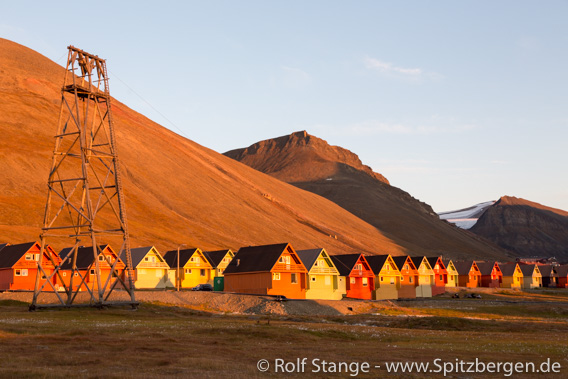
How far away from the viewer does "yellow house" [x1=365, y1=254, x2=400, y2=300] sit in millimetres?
102562

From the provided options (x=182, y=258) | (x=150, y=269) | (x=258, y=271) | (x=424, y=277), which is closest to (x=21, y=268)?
(x=150, y=269)

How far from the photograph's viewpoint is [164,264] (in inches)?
4259

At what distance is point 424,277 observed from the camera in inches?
4550

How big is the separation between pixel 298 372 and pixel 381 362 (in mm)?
4509

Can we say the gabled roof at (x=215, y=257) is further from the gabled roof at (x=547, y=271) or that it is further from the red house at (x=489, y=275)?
the gabled roof at (x=547, y=271)

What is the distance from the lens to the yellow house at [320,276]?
8974cm

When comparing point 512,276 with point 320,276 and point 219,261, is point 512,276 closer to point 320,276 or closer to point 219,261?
point 219,261

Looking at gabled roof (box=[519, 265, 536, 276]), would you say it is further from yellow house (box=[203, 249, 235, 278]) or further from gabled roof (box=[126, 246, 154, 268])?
gabled roof (box=[126, 246, 154, 268])

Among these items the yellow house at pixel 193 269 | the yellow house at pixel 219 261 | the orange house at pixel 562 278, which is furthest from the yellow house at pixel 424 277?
the orange house at pixel 562 278

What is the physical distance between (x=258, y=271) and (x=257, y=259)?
311 cm

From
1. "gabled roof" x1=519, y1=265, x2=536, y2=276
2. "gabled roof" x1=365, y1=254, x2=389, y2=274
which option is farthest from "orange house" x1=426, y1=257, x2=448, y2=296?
"gabled roof" x1=519, y1=265, x2=536, y2=276

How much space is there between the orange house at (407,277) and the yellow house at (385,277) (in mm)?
1803

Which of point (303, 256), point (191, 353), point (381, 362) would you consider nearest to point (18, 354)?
point (191, 353)

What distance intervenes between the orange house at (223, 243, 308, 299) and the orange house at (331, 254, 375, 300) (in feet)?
39.2
